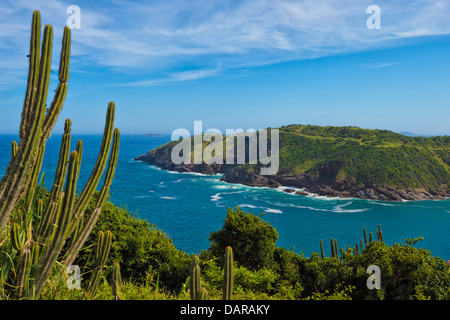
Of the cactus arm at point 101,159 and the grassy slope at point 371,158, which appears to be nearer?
the cactus arm at point 101,159

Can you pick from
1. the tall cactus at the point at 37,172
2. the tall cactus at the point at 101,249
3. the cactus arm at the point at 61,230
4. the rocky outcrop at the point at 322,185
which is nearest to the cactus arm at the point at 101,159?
the tall cactus at the point at 37,172

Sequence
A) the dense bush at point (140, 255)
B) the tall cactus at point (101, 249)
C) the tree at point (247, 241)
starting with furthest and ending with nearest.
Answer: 1. the tree at point (247, 241)
2. the dense bush at point (140, 255)
3. the tall cactus at point (101, 249)

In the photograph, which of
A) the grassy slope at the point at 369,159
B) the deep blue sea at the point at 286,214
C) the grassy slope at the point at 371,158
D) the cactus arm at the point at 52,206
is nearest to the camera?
the cactus arm at the point at 52,206

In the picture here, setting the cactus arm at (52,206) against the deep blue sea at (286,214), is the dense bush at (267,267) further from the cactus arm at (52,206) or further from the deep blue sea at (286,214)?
the deep blue sea at (286,214)

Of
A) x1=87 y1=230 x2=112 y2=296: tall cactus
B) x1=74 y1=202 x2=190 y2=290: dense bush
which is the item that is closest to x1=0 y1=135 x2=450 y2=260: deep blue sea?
x1=74 y1=202 x2=190 y2=290: dense bush

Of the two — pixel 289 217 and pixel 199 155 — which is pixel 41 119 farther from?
pixel 199 155

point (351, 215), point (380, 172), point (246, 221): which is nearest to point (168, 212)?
point (351, 215)

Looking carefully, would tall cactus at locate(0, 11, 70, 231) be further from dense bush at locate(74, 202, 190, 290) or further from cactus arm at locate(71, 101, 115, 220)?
dense bush at locate(74, 202, 190, 290)

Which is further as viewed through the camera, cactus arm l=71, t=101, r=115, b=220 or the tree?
the tree
